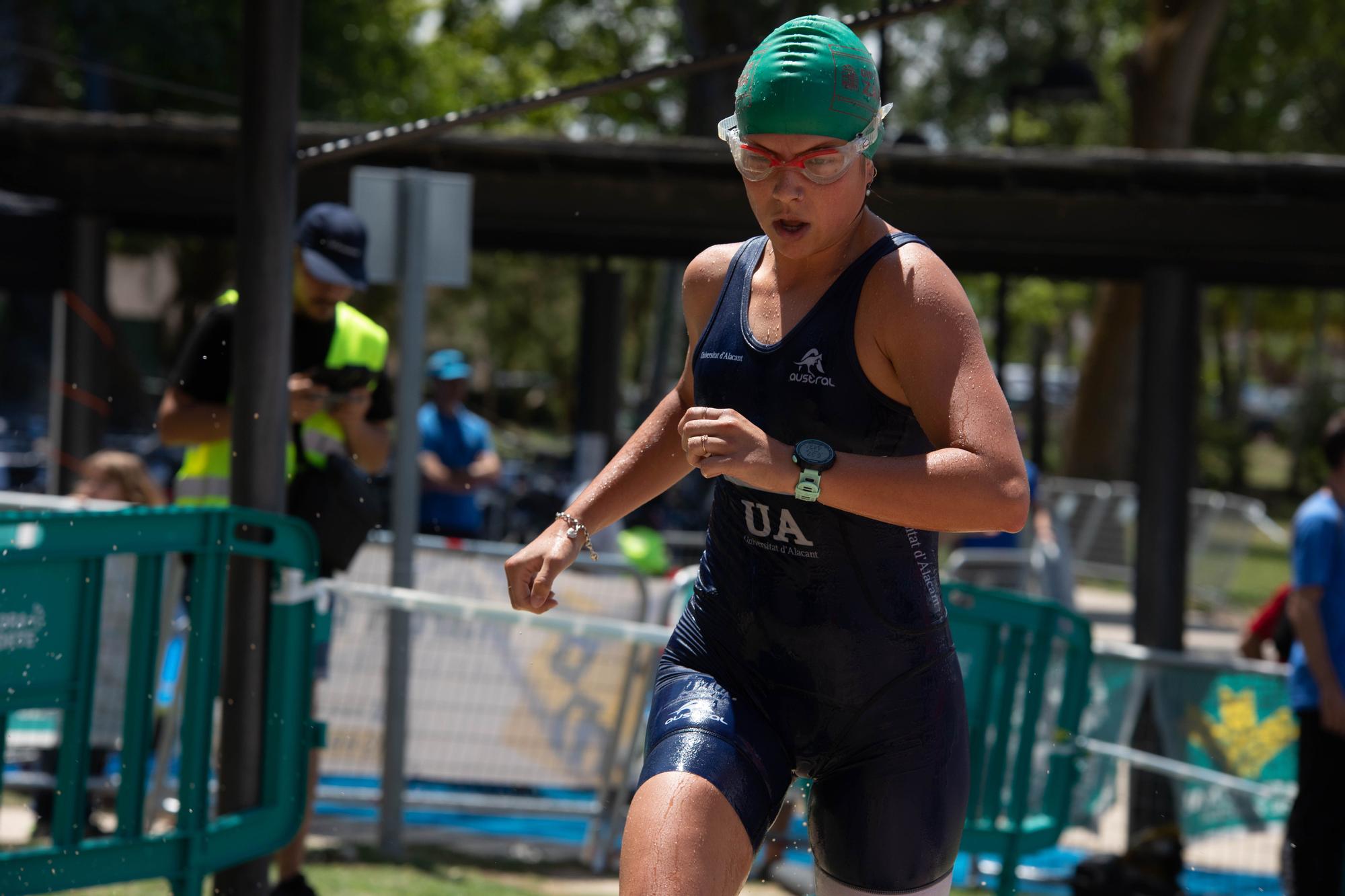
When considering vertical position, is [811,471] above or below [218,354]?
below

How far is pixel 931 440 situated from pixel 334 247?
273 cm

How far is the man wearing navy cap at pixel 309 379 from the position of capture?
4.67m

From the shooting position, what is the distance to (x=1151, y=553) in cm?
905

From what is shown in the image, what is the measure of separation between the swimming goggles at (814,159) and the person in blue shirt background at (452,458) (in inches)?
234

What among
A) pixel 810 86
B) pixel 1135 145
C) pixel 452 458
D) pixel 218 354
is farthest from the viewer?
pixel 1135 145

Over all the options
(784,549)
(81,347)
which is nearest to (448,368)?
(81,347)

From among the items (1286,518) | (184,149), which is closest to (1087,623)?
(184,149)

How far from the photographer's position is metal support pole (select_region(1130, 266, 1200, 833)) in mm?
8914

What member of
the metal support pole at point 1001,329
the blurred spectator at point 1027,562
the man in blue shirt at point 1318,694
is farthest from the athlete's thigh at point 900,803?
the metal support pole at point 1001,329

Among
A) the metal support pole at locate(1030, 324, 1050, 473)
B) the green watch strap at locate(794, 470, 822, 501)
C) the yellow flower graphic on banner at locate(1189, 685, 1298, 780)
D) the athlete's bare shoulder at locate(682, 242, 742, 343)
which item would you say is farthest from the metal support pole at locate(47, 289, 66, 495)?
the metal support pole at locate(1030, 324, 1050, 473)

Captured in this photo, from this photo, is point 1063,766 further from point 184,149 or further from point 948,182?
point 184,149

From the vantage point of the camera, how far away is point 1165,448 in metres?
8.96

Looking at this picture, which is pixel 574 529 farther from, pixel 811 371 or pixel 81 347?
pixel 81 347

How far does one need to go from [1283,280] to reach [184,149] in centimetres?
703
